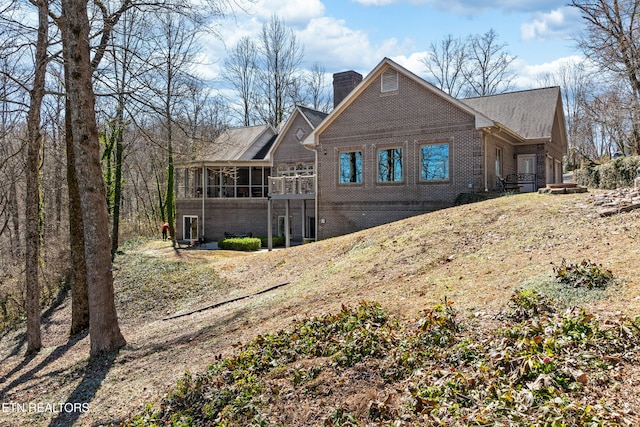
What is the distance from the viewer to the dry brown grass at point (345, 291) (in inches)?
274

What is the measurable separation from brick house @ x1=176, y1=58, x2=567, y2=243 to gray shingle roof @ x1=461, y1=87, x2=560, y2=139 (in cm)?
5

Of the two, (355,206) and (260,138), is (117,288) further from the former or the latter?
(260,138)

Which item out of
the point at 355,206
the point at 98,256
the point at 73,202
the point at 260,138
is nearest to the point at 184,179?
the point at 260,138

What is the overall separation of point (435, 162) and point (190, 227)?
17.7 metres

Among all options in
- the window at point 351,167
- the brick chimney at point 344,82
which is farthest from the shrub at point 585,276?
the brick chimney at point 344,82

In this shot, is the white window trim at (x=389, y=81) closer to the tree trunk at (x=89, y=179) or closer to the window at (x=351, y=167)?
the window at (x=351, y=167)

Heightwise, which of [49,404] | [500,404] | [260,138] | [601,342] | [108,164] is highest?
[260,138]

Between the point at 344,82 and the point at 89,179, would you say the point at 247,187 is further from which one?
the point at 89,179

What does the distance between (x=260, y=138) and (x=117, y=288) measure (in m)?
17.4

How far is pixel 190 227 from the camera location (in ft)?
100

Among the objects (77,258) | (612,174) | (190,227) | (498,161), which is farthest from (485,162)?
(190,227)

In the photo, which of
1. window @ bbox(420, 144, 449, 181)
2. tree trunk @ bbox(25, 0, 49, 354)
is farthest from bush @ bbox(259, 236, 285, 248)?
tree trunk @ bbox(25, 0, 49, 354)

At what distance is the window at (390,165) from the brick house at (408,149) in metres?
0.04

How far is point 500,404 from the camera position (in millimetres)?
4055
